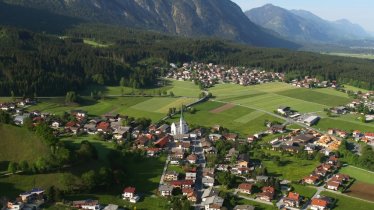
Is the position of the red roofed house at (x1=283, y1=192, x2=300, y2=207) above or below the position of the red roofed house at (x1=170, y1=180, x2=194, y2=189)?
below

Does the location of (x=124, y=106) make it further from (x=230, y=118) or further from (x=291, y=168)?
(x=291, y=168)

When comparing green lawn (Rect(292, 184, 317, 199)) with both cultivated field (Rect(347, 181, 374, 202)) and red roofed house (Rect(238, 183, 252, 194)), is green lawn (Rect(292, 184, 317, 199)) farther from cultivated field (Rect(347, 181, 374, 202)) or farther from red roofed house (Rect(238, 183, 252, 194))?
red roofed house (Rect(238, 183, 252, 194))

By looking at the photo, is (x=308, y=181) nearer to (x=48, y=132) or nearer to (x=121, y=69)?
(x=48, y=132)

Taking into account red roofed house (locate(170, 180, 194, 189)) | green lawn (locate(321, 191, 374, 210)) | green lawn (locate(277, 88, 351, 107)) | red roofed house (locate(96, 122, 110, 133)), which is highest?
green lawn (locate(277, 88, 351, 107))

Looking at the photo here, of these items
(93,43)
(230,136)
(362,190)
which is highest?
(93,43)

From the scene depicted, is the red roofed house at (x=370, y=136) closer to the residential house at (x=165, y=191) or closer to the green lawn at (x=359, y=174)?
the green lawn at (x=359, y=174)

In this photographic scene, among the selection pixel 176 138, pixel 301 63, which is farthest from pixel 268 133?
pixel 301 63

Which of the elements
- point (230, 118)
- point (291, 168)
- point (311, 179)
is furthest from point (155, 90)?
point (311, 179)

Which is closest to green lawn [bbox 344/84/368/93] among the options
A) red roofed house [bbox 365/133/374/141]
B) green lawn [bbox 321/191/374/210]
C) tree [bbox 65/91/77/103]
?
red roofed house [bbox 365/133/374/141]
